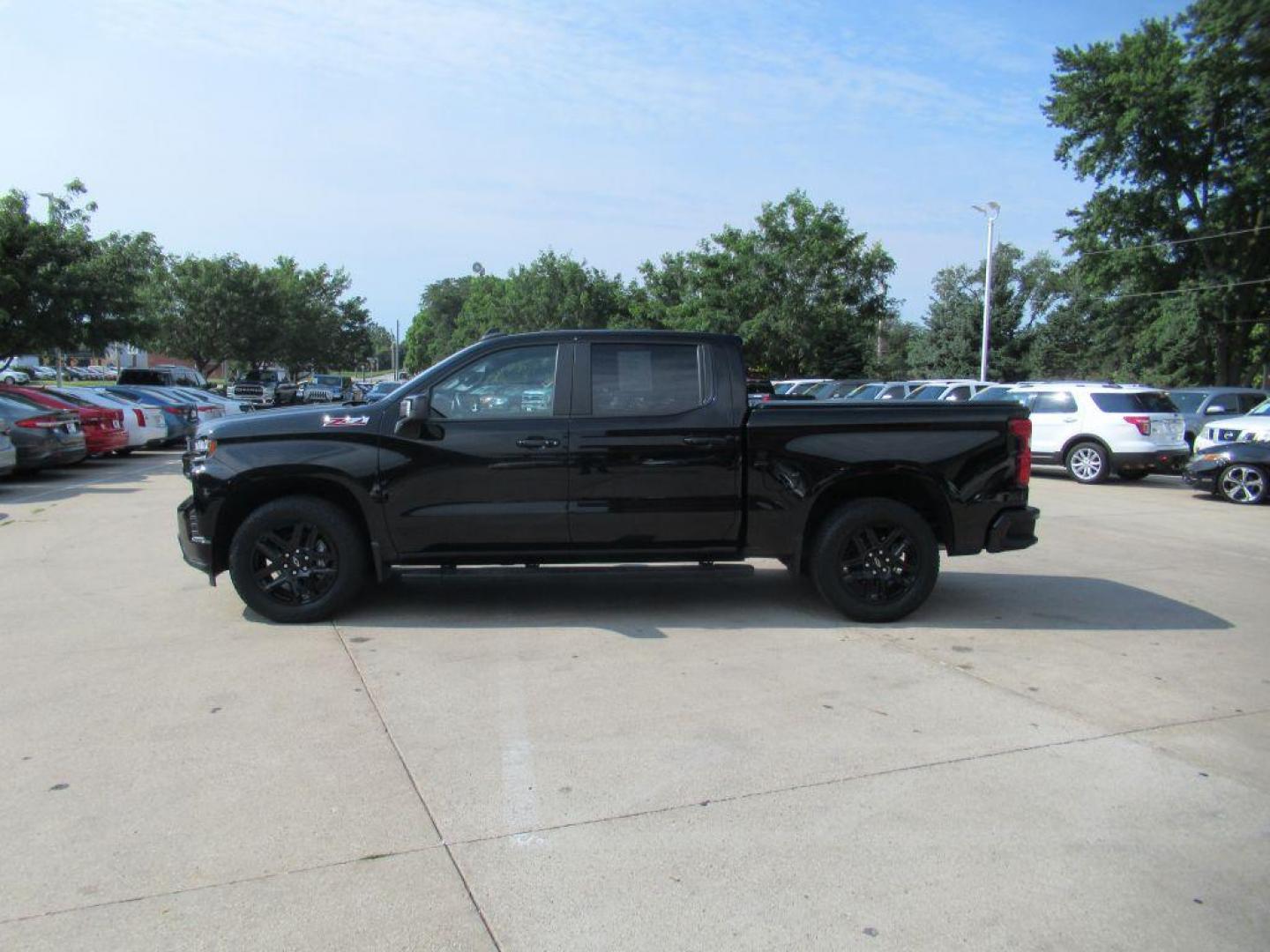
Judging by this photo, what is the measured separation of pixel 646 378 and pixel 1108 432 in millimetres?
12577

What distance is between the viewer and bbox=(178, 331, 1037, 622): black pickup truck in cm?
642

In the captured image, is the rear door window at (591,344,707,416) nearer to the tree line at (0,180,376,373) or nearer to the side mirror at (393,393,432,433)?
the side mirror at (393,393,432,433)

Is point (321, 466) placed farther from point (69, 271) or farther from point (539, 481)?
point (69, 271)

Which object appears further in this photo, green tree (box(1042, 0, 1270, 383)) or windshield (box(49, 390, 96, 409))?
green tree (box(1042, 0, 1270, 383))

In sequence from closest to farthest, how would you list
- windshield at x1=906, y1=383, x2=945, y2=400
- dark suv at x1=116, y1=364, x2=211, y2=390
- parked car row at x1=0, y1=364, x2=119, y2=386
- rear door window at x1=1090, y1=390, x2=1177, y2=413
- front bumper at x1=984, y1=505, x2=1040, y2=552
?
1. front bumper at x1=984, y1=505, x2=1040, y2=552
2. rear door window at x1=1090, y1=390, x2=1177, y2=413
3. windshield at x1=906, y1=383, x2=945, y2=400
4. dark suv at x1=116, y1=364, x2=211, y2=390
5. parked car row at x1=0, y1=364, x2=119, y2=386

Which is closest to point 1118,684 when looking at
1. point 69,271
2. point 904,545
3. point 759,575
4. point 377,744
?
point 904,545

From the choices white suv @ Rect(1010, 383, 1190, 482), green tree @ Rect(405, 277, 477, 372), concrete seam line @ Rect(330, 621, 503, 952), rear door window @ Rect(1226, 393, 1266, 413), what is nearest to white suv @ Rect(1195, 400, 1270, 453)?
white suv @ Rect(1010, 383, 1190, 482)

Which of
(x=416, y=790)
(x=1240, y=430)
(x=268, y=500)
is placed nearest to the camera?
(x=416, y=790)

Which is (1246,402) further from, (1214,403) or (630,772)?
(630,772)

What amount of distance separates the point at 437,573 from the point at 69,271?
23.4 meters

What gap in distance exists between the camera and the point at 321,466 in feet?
21.0

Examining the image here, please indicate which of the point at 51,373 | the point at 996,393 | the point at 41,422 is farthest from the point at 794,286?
the point at 51,373

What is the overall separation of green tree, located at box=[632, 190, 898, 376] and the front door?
28785 millimetres

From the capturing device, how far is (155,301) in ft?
153
